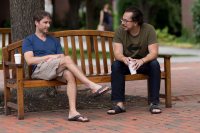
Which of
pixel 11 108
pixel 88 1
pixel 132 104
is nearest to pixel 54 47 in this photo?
pixel 11 108

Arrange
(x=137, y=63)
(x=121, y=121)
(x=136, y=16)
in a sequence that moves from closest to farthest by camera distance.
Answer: (x=121, y=121)
(x=137, y=63)
(x=136, y=16)

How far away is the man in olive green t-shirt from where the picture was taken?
286 inches

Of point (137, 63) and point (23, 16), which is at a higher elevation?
point (23, 16)

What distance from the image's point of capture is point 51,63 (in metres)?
6.97

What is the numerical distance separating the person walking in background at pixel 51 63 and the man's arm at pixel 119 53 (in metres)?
0.55

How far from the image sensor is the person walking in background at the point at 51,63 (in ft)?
22.6

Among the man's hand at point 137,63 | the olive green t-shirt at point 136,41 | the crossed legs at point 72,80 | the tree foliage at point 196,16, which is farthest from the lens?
the tree foliage at point 196,16

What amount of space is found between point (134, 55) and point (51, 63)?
1156 mm

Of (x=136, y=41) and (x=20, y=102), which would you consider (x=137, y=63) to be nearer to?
(x=136, y=41)

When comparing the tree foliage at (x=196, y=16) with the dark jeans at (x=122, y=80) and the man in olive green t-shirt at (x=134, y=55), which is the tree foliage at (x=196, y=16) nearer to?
the man in olive green t-shirt at (x=134, y=55)

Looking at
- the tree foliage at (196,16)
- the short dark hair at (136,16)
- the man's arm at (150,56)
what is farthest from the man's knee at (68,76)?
the tree foliage at (196,16)

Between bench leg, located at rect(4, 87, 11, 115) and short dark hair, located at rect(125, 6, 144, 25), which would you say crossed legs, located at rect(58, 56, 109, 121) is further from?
short dark hair, located at rect(125, 6, 144, 25)

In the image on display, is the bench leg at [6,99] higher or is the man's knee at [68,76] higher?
the man's knee at [68,76]

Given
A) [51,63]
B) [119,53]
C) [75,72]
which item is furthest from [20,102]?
[119,53]
